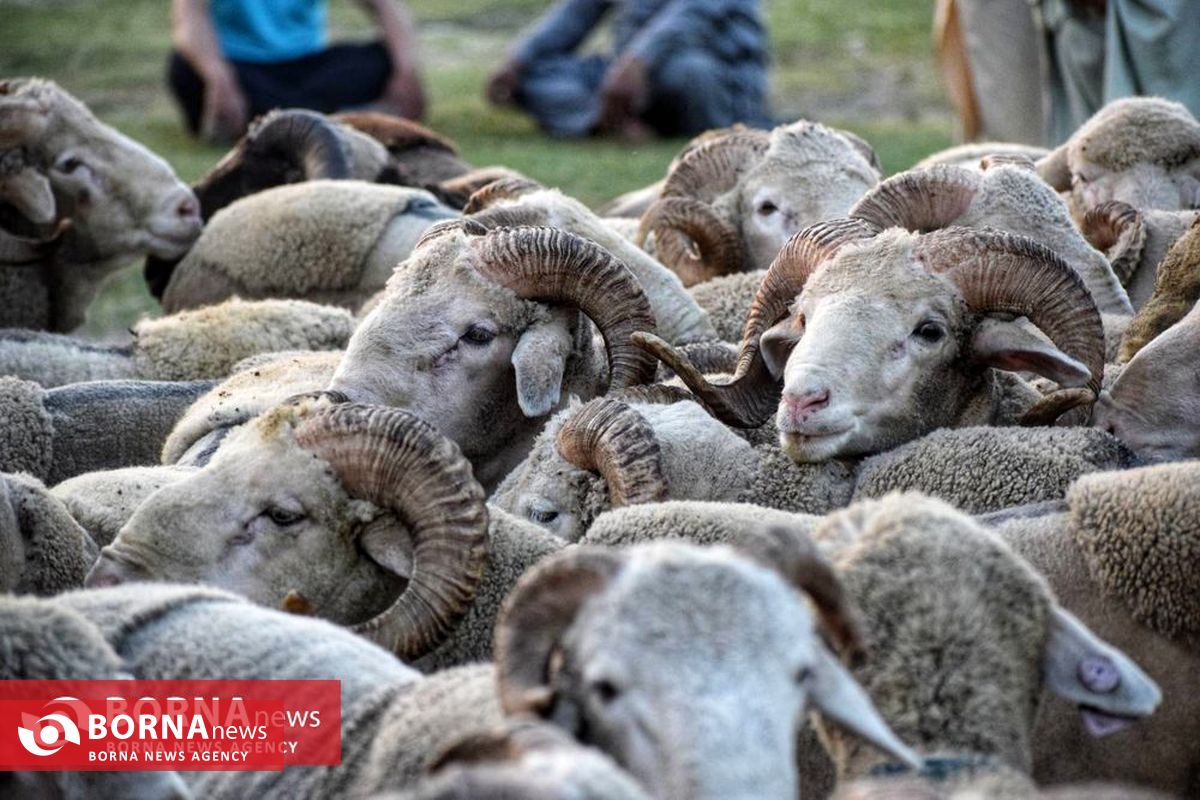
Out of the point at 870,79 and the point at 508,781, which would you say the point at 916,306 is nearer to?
the point at 508,781

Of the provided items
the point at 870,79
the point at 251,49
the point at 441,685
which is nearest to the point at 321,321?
the point at 441,685

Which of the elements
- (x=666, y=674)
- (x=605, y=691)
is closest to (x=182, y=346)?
(x=605, y=691)

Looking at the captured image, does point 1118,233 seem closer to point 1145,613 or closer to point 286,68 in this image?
point 1145,613

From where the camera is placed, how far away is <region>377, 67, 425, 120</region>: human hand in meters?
19.0

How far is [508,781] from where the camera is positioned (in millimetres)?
3002

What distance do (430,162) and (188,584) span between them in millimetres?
6207

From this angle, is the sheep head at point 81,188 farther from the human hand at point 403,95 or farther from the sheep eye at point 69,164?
the human hand at point 403,95

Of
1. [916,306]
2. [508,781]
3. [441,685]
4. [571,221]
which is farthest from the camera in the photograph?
[571,221]

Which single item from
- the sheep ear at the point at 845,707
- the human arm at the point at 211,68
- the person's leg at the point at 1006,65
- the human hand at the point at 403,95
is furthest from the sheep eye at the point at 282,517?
Answer: the human hand at the point at 403,95

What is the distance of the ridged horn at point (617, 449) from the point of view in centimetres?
532

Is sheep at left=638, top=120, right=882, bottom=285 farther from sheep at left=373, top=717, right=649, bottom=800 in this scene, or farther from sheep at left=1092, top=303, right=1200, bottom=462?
sheep at left=373, top=717, right=649, bottom=800

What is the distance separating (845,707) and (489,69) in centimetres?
2264

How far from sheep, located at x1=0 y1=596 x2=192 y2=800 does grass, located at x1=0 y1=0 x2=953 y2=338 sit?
27.5 ft

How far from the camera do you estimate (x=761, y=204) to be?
823cm
